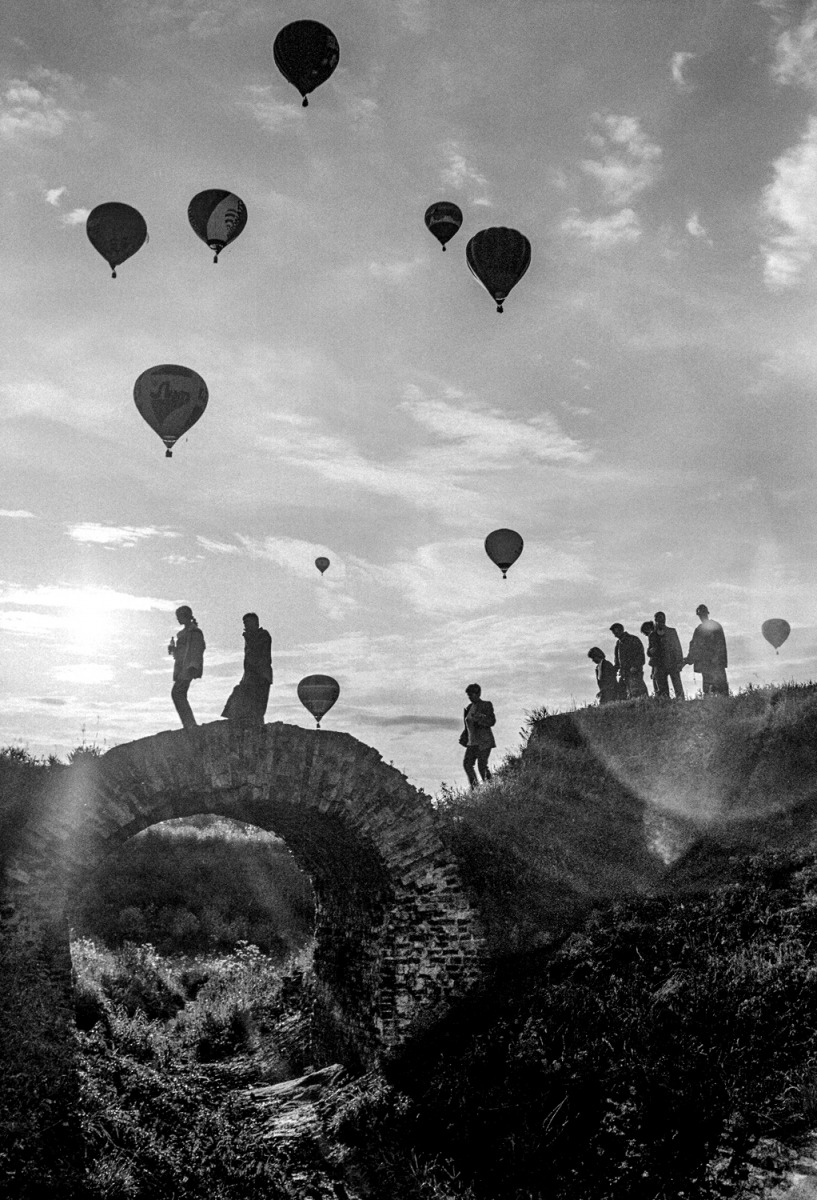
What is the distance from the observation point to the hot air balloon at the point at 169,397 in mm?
13945

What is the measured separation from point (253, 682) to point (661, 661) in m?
9.08

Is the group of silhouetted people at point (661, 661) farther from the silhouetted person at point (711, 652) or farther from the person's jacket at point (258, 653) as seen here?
the person's jacket at point (258, 653)

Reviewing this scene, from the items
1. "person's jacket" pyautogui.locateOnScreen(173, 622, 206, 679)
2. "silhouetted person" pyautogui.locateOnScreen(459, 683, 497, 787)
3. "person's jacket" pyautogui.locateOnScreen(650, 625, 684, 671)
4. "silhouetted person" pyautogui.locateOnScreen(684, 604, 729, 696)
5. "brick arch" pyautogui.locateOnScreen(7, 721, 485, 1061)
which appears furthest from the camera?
"person's jacket" pyautogui.locateOnScreen(650, 625, 684, 671)

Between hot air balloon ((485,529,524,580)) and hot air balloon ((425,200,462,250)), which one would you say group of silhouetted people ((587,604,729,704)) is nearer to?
hot air balloon ((485,529,524,580))

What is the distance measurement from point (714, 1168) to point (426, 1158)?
249 cm

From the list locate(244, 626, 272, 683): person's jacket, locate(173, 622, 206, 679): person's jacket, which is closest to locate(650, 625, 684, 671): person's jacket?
locate(244, 626, 272, 683): person's jacket

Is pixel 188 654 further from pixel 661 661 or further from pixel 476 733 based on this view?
pixel 661 661

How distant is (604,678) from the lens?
1988cm

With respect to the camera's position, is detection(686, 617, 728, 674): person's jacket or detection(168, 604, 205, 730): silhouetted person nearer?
detection(168, 604, 205, 730): silhouetted person

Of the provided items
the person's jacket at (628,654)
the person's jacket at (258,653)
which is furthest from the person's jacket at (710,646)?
the person's jacket at (258,653)

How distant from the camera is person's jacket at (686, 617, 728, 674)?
18.0 metres

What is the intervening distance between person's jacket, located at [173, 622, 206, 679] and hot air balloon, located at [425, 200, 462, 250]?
410 inches

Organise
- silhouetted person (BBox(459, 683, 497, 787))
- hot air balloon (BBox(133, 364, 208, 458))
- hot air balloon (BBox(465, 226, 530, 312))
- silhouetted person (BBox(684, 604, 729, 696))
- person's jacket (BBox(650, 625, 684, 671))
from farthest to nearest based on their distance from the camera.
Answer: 1. person's jacket (BBox(650, 625, 684, 671))
2. silhouetted person (BBox(684, 604, 729, 696))
3. silhouetted person (BBox(459, 683, 497, 787))
4. hot air balloon (BBox(465, 226, 530, 312))
5. hot air balloon (BBox(133, 364, 208, 458))

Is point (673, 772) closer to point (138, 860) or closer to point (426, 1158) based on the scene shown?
point (426, 1158)
